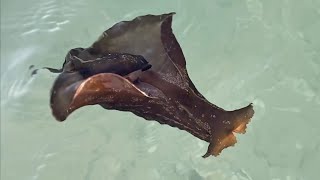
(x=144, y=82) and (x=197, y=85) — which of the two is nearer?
(x=144, y=82)

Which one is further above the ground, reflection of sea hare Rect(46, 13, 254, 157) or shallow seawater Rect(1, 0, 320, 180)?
reflection of sea hare Rect(46, 13, 254, 157)

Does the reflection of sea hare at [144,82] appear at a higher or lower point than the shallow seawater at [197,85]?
higher

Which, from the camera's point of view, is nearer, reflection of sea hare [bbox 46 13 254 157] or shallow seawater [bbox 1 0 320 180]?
reflection of sea hare [bbox 46 13 254 157]

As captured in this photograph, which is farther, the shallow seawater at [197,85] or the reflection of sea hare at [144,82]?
Result: the shallow seawater at [197,85]

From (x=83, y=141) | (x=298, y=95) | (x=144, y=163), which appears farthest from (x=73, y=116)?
(x=298, y=95)
